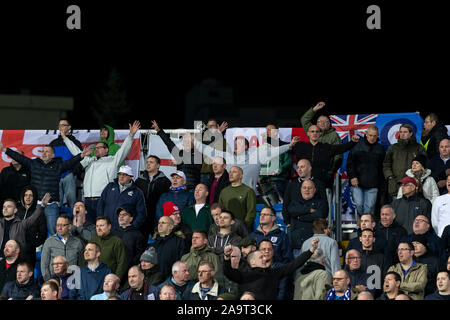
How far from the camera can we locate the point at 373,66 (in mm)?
24984

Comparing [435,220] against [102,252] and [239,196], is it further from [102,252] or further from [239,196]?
[102,252]

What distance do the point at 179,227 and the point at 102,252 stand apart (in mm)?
1292

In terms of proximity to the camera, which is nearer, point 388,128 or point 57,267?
point 57,267

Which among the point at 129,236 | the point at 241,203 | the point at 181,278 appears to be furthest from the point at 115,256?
the point at 241,203

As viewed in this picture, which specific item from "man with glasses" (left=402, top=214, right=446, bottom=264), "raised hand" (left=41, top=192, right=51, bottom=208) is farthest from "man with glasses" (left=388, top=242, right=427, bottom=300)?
"raised hand" (left=41, top=192, right=51, bottom=208)

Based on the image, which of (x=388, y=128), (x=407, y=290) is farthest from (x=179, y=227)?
(x=388, y=128)

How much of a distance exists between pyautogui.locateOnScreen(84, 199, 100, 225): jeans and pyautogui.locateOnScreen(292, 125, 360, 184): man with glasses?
12.6ft

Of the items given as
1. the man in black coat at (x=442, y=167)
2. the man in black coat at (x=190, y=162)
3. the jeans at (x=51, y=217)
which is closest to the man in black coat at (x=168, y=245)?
the man in black coat at (x=190, y=162)

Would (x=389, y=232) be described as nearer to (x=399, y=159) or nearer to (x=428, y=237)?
(x=428, y=237)

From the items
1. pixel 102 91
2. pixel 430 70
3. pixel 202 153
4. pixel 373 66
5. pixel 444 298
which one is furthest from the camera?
pixel 102 91

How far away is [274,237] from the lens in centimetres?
1252

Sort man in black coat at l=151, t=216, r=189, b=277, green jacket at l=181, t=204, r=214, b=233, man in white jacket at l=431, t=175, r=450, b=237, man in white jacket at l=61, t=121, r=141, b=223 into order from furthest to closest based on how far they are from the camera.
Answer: man in white jacket at l=61, t=121, r=141, b=223
green jacket at l=181, t=204, r=214, b=233
man in white jacket at l=431, t=175, r=450, b=237
man in black coat at l=151, t=216, r=189, b=277

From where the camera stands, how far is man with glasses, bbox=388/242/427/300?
11508 mm

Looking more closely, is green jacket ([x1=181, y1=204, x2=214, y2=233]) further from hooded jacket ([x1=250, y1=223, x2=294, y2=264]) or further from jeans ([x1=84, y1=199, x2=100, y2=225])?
jeans ([x1=84, y1=199, x2=100, y2=225])
